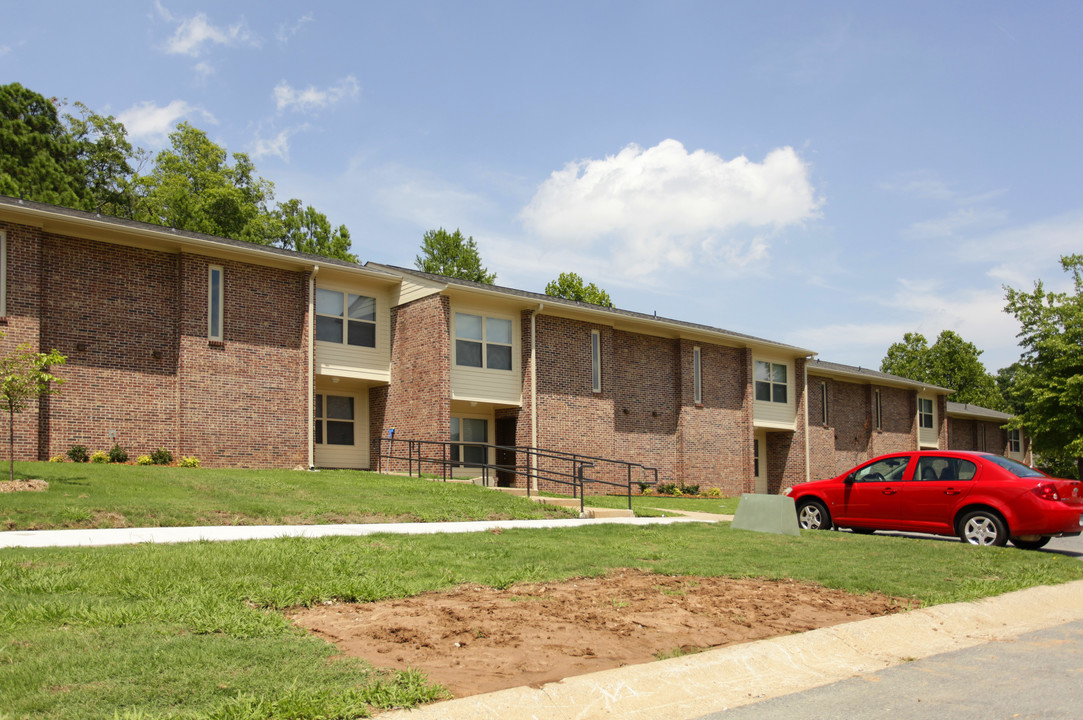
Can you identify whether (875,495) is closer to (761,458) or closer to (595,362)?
(595,362)

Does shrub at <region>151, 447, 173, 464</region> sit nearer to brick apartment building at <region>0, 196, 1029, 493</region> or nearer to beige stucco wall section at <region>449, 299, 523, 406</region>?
brick apartment building at <region>0, 196, 1029, 493</region>

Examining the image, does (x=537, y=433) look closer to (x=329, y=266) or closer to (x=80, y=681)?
(x=329, y=266)

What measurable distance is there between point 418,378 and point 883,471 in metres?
12.7

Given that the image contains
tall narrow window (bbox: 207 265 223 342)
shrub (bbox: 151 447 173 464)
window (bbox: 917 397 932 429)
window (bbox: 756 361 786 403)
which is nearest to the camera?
shrub (bbox: 151 447 173 464)

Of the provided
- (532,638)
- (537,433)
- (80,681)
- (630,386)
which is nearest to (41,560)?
(80,681)

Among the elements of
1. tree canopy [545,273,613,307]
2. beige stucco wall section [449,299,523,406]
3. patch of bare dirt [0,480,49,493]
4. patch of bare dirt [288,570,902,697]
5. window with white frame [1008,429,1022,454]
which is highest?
tree canopy [545,273,613,307]

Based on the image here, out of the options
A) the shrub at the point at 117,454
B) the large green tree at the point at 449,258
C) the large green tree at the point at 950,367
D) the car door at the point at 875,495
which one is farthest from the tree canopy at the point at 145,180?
the large green tree at the point at 950,367

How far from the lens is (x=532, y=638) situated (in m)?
6.05

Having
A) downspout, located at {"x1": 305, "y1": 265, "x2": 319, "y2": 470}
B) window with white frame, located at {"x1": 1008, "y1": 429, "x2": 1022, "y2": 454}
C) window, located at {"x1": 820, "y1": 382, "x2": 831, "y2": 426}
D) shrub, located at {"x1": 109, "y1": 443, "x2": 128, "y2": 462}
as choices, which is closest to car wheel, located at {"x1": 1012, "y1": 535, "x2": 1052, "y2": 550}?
downspout, located at {"x1": 305, "y1": 265, "x2": 319, "y2": 470}

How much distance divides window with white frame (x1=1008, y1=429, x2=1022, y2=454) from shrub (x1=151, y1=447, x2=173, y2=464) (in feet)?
159

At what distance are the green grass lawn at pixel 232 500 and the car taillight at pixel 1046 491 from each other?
25.6 feet

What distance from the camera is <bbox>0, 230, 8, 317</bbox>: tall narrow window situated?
17.3 metres

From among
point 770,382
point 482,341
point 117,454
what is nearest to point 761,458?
point 770,382

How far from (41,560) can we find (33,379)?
719 cm
